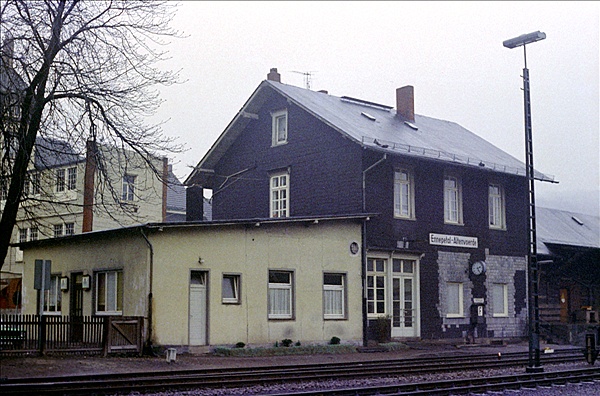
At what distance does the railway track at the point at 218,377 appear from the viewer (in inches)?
536

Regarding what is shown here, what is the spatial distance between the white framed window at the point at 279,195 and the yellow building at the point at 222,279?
4188mm

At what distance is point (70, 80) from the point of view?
18672 millimetres

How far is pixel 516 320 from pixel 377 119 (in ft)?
30.8

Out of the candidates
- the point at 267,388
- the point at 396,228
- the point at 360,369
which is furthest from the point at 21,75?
the point at 396,228

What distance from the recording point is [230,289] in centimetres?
2361

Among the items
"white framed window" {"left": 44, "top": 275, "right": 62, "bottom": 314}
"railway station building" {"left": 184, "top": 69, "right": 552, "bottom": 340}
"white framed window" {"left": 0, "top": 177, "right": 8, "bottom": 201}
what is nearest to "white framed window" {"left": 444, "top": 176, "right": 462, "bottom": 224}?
"railway station building" {"left": 184, "top": 69, "right": 552, "bottom": 340}

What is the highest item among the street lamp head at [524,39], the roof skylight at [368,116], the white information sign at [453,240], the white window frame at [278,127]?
the roof skylight at [368,116]

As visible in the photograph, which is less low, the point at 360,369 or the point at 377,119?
the point at 377,119

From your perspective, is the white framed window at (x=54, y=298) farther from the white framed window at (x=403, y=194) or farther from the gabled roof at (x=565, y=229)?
the gabled roof at (x=565, y=229)

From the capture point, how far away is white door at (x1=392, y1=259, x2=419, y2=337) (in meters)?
28.1

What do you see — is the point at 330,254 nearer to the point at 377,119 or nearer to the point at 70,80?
the point at 377,119

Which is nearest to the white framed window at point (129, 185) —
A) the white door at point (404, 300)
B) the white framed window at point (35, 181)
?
the white framed window at point (35, 181)

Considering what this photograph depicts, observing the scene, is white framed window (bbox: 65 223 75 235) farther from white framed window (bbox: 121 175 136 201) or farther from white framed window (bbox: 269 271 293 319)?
white framed window (bbox: 269 271 293 319)

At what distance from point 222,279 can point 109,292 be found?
3.56 m
